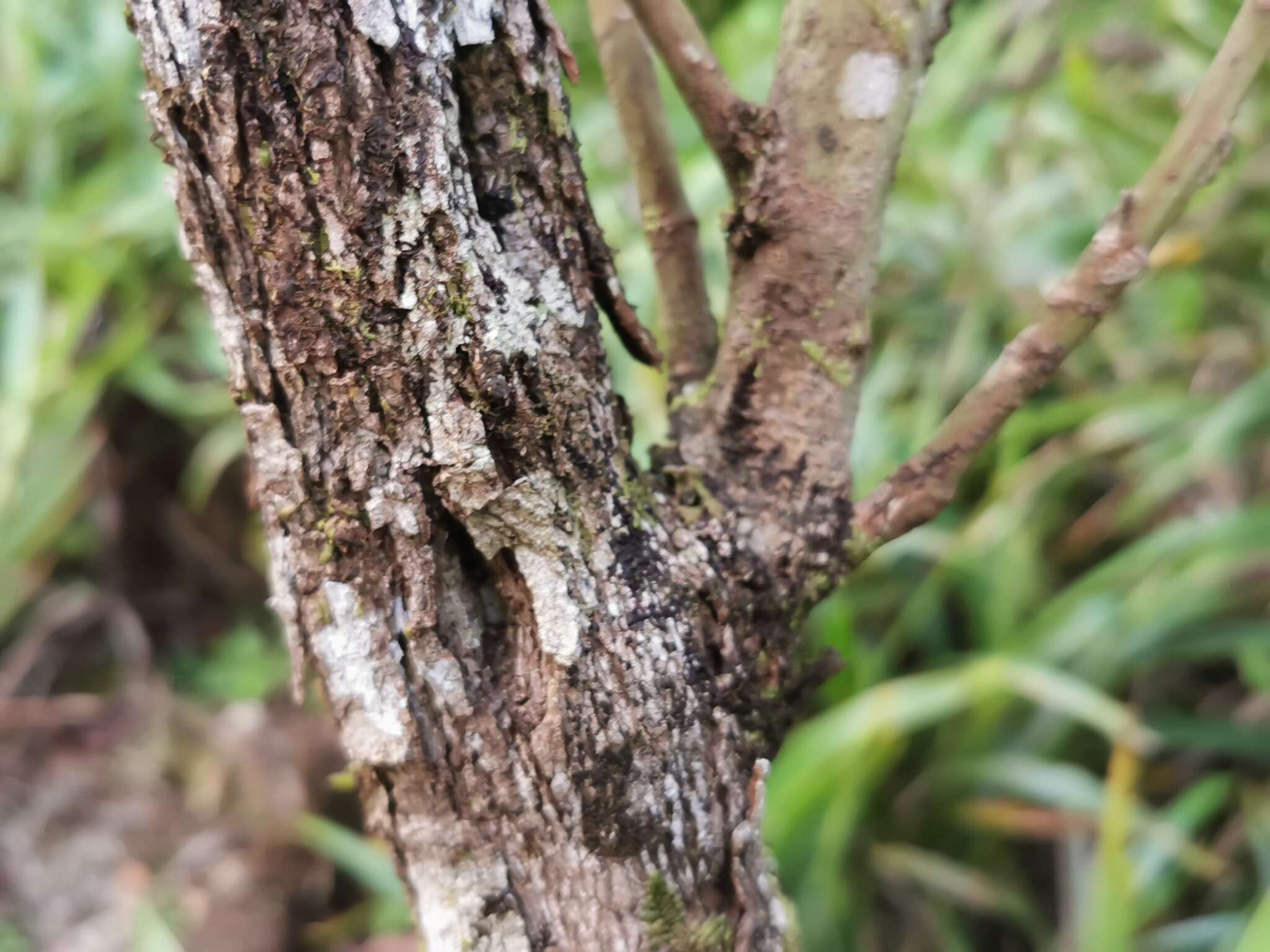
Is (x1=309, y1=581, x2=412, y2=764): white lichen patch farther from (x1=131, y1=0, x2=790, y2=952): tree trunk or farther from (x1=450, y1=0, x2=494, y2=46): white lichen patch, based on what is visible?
(x1=450, y1=0, x2=494, y2=46): white lichen patch

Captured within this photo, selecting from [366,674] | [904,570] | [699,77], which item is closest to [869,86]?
[699,77]

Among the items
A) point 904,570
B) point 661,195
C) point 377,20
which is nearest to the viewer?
point 377,20

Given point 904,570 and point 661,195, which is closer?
point 661,195

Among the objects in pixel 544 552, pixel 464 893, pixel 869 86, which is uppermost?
pixel 869 86

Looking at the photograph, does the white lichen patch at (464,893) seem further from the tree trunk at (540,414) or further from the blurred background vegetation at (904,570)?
the blurred background vegetation at (904,570)

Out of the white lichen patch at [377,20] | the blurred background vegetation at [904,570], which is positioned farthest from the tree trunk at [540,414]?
the blurred background vegetation at [904,570]

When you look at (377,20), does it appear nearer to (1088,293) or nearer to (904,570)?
(1088,293)
